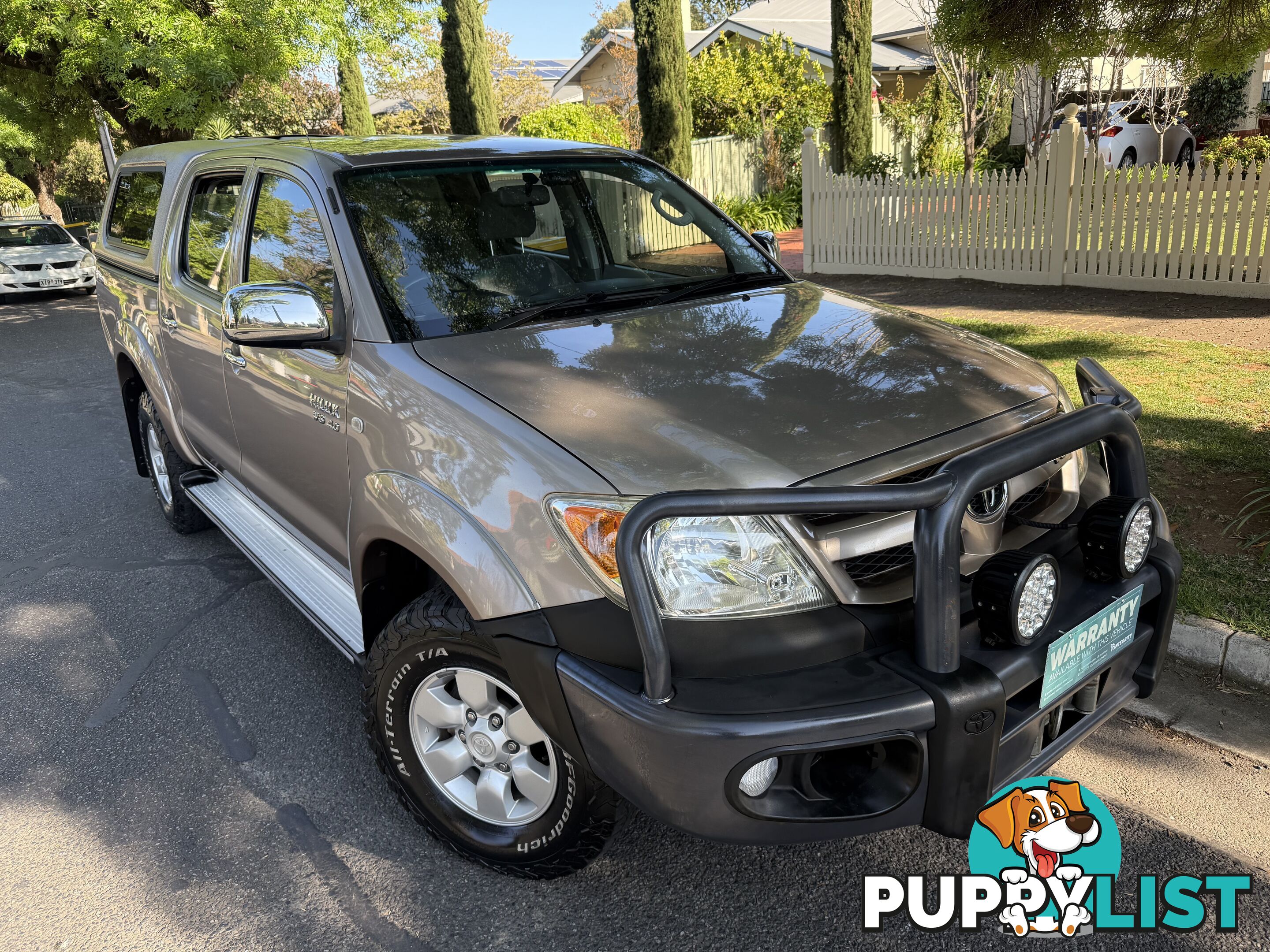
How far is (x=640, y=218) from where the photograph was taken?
3.86 metres

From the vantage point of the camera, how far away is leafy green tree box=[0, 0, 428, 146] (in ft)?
40.5

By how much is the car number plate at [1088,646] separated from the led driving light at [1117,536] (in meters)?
0.07

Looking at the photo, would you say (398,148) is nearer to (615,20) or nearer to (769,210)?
(769,210)

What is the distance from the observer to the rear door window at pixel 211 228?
12.5 feet

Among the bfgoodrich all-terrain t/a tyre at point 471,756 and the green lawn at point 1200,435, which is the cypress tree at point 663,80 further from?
the bfgoodrich all-terrain t/a tyre at point 471,756

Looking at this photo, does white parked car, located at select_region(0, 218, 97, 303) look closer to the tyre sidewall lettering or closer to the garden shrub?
the garden shrub

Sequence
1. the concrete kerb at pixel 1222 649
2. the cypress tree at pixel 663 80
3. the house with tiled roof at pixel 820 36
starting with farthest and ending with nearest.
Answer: the house with tiled roof at pixel 820 36 < the cypress tree at pixel 663 80 < the concrete kerb at pixel 1222 649

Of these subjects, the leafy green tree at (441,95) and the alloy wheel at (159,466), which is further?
→ the leafy green tree at (441,95)

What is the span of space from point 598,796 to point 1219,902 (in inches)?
62.8

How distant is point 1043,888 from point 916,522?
3.93ft

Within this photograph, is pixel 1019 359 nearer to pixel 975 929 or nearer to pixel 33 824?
pixel 975 929

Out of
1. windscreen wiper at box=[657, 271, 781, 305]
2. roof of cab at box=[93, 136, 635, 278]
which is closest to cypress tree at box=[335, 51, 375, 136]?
roof of cab at box=[93, 136, 635, 278]

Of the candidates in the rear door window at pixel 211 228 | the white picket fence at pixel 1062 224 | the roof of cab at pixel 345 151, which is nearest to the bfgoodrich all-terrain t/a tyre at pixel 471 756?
the roof of cab at pixel 345 151

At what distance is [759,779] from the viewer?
6.79 feet
